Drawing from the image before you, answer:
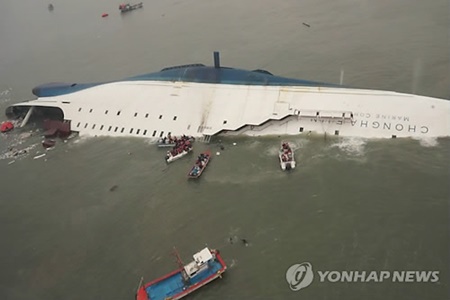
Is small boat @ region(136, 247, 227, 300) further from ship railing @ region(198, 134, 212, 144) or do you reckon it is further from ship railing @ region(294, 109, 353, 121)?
ship railing @ region(294, 109, 353, 121)

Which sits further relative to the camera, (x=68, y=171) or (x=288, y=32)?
(x=288, y=32)

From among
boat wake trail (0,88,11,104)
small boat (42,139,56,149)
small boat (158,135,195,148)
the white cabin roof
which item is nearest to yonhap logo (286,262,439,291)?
the white cabin roof

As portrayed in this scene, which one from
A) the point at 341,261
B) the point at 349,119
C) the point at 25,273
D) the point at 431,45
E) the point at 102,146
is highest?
the point at 431,45

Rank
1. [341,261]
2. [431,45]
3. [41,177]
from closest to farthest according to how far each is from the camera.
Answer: [341,261] → [41,177] → [431,45]

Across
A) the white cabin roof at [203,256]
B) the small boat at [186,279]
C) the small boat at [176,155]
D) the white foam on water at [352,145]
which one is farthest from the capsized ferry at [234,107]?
the small boat at [186,279]

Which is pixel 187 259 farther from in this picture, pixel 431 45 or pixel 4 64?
pixel 4 64

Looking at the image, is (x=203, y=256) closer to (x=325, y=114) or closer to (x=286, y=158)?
(x=286, y=158)

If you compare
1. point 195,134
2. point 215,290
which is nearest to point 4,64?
point 195,134
